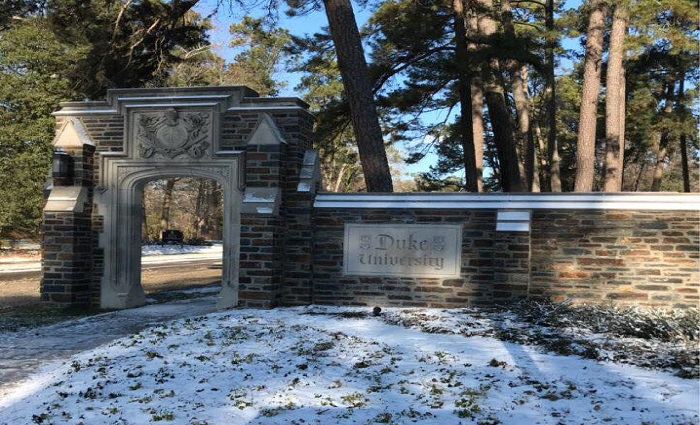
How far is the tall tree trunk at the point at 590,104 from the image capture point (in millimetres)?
14820

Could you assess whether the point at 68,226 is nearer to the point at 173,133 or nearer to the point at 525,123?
the point at 173,133

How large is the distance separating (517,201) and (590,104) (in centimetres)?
698

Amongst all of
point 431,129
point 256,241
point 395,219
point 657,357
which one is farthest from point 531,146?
point 657,357

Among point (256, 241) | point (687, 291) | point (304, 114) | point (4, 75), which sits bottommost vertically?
point (687, 291)

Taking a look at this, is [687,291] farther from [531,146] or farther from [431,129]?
[431,129]

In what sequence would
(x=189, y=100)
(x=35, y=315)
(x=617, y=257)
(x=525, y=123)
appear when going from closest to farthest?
(x=617, y=257) < (x=35, y=315) < (x=189, y=100) < (x=525, y=123)

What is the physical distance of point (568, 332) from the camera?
7004 millimetres

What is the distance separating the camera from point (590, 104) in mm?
14984

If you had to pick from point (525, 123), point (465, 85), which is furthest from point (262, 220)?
point (525, 123)

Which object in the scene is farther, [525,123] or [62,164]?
[525,123]

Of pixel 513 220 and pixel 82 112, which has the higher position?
pixel 82 112

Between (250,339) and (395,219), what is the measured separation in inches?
140

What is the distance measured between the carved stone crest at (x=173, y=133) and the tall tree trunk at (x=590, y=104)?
9217 millimetres

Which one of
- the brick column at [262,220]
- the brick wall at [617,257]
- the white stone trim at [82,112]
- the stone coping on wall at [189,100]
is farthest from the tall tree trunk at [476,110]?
the white stone trim at [82,112]
